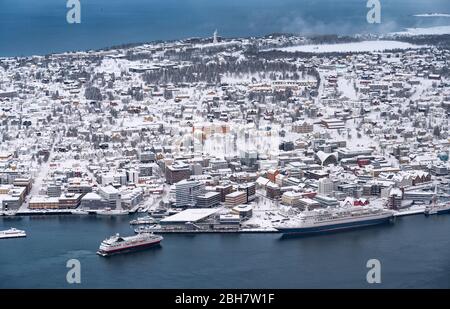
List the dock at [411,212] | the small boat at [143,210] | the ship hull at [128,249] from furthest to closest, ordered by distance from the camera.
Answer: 1. the small boat at [143,210]
2. the dock at [411,212]
3. the ship hull at [128,249]

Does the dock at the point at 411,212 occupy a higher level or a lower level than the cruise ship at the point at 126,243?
higher

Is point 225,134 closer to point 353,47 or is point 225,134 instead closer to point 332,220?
point 332,220

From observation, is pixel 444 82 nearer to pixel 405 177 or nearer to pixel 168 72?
pixel 168 72

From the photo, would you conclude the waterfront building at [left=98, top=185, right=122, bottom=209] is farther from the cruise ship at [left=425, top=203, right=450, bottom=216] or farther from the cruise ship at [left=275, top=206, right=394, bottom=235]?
the cruise ship at [left=425, top=203, right=450, bottom=216]

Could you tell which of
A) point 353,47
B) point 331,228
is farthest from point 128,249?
point 353,47

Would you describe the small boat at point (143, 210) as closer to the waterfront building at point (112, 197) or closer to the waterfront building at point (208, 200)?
the waterfront building at point (112, 197)

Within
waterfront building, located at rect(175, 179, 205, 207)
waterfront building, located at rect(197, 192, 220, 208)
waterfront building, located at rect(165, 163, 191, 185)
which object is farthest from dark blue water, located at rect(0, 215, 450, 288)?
waterfront building, located at rect(165, 163, 191, 185)

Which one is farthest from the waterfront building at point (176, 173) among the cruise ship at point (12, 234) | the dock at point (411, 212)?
the dock at point (411, 212)

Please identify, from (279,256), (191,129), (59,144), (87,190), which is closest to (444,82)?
(191,129)
